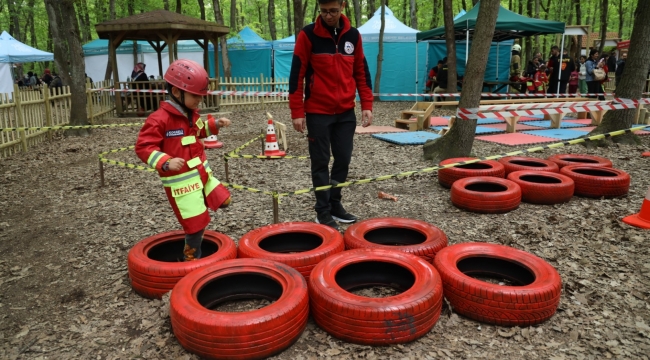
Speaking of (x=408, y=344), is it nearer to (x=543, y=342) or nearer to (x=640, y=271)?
(x=543, y=342)

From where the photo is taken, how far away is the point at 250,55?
26.0 meters


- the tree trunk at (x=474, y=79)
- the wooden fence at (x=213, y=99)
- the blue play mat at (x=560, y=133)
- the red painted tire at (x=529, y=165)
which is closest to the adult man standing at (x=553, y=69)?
the blue play mat at (x=560, y=133)

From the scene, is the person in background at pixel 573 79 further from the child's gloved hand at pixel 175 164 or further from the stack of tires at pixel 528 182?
the child's gloved hand at pixel 175 164

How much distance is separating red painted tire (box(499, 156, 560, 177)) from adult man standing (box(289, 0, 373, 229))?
9.15 feet

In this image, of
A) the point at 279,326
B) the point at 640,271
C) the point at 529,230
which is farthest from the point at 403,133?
the point at 279,326

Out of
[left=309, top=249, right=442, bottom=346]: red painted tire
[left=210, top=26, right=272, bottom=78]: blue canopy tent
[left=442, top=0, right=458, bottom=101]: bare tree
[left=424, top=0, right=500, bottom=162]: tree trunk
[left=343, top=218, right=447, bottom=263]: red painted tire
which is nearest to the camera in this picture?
[left=309, top=249, right=442, bottom=346]: red painted tire

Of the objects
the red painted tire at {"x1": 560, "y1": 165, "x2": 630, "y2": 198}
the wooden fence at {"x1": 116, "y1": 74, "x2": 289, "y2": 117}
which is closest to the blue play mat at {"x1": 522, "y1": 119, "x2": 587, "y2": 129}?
the red painted tire at {"x1": 560, "y1": 165, "x2": 630, "y2": 198}

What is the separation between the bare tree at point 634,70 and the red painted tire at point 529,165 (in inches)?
137

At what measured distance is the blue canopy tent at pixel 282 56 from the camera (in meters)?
24.6

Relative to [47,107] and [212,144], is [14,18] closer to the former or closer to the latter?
[47,107]

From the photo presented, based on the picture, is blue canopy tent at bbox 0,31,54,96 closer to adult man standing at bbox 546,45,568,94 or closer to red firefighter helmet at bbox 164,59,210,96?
red firefighter helmet at bbox 164,59,210,96

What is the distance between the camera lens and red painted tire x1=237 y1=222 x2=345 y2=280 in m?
3.42

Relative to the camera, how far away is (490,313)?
9.82 feet

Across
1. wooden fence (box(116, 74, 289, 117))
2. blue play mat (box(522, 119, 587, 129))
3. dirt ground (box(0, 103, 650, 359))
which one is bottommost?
dirt ground (box(0, 103, 650, 359))
